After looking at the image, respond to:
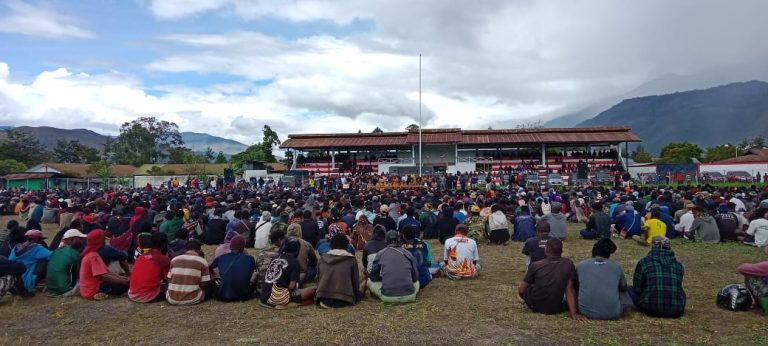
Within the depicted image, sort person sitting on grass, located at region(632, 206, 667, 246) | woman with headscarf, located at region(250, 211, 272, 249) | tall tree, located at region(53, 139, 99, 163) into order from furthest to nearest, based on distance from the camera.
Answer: tall tree, located at region(53, 139, 99, 163) < woman with headscarf, located at region(250, 211, 272, 249) < person sitting on grass, located at region(632, 206, 667, 246)

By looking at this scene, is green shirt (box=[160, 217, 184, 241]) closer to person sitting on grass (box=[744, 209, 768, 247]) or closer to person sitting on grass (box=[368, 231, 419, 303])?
person sitting on grass (box=[368, 231, 419, 303])

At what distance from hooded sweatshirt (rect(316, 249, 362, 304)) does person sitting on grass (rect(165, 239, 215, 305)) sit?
4.92 feet

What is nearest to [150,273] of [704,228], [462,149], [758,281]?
[758,281]

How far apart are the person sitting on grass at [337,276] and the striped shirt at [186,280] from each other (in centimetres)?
149

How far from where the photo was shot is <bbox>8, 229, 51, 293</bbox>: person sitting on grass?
6.86 meters

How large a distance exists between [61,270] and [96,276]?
0.65 metres

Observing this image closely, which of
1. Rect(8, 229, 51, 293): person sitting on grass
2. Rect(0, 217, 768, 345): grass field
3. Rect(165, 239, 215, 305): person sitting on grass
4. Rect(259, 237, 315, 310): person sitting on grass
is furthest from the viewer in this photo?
Rect(8, 229, 51, 293): person sitting on grass

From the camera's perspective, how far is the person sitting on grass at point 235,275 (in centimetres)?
636

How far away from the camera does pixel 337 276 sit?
5.98 meters

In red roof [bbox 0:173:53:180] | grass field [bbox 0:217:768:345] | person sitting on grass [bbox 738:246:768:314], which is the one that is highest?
red roof [bbox 0:173:53:180]

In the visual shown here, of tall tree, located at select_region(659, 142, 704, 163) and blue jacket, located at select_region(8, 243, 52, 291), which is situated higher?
tall tree, located at select_region(659, 142, 704, 163)

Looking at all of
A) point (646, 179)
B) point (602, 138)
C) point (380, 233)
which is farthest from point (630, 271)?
point (602, 138)

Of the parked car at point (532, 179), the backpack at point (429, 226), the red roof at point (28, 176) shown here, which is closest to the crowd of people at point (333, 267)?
the backpack at point (429, 226)

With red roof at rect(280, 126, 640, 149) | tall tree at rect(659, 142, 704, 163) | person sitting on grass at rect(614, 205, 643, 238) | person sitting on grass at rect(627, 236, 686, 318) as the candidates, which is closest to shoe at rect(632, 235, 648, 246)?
person sitting on grass at rect(614, 205, 643, 238)
